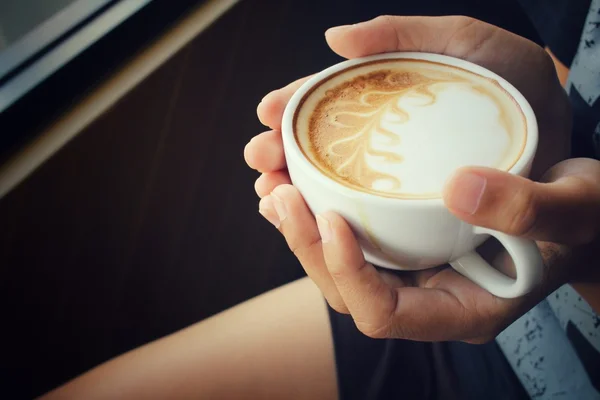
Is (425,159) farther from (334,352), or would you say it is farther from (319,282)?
(334,352)

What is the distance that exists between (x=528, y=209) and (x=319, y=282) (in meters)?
0.37

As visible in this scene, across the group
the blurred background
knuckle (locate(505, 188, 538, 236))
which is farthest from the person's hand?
the blurred background

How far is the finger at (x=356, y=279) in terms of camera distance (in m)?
0.63

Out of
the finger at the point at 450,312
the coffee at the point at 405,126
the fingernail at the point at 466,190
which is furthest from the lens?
the finger at the point at 450,312

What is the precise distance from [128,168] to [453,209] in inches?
27.1

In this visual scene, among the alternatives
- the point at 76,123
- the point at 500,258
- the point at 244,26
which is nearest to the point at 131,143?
the point at 76,123

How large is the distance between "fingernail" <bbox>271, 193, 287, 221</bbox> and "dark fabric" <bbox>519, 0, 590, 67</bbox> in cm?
62

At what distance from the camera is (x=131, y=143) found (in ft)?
3.26

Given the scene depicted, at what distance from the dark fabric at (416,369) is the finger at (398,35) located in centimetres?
45

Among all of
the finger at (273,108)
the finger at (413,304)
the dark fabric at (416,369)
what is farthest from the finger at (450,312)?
the finger at (273,108)

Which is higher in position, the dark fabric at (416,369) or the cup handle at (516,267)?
the cup handle at (516,267)

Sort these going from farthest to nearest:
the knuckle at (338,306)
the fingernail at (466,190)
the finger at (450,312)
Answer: the knuckle at (338,306), the finger at (450,312), the fingernail at (466,190)

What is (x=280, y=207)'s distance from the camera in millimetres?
704

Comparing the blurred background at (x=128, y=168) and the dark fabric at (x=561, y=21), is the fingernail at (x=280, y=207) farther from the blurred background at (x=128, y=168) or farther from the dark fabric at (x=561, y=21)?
the dark fabric at (x=561, y=21)
